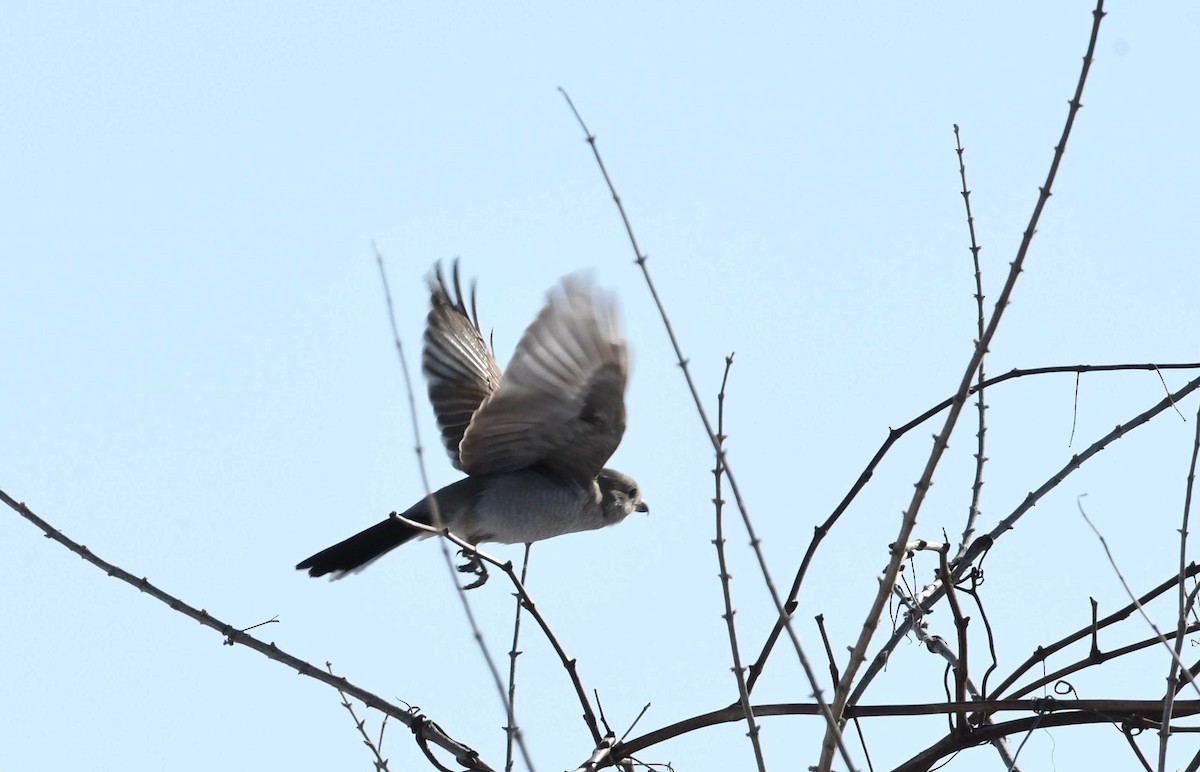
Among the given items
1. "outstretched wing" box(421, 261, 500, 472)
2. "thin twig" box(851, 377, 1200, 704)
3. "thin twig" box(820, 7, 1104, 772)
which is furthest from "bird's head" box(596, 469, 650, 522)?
"thin twig" box(820, 7, 1104, 772)

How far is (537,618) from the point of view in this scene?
2779 millimetres

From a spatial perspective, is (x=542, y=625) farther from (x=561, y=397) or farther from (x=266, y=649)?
(x=561, y=397)

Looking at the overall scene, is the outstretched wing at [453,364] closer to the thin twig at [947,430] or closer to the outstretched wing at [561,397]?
the outstretched wing at [561,397]

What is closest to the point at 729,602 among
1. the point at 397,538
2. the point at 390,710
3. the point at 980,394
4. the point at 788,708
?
the point at 788,708

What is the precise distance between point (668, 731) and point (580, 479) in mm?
3458

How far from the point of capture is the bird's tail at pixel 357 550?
5609mm

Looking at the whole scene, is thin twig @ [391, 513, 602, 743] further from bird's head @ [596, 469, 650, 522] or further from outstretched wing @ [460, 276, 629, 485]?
bird's head @ [596, 469, 650, 522]

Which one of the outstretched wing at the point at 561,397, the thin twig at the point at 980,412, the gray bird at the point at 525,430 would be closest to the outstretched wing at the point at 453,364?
the gray bird at the point at 525,430

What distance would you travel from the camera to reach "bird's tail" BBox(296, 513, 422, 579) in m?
5.61

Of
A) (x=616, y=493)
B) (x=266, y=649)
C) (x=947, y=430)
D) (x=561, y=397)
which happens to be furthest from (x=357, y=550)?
(x=947, y=430)

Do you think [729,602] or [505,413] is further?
[505,413]

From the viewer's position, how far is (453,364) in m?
6.58

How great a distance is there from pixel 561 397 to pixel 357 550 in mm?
1161

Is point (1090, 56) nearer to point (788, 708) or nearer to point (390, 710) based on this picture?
point (788, 708)
